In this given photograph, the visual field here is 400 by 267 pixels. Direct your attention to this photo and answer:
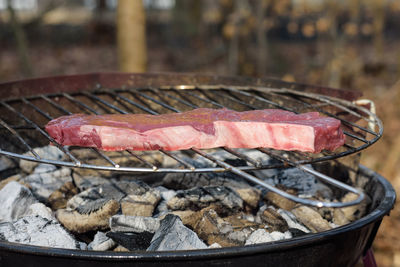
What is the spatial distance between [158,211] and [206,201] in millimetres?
248

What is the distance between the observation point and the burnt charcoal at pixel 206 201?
222 cm

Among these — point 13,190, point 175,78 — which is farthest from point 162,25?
point 13,190

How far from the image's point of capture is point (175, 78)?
10.2ft

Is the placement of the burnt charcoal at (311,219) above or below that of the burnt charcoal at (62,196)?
above

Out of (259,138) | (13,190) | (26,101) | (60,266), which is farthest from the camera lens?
(26,101)

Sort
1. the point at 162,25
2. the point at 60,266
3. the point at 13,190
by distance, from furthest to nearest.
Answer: the point at 162,25 < the point at 13,190 < the point at 60,266

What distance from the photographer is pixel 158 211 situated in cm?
224

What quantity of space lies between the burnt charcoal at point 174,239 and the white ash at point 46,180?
88 cm

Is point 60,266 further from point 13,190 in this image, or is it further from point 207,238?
point 13,190

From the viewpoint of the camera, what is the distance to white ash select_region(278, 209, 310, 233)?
2166 millimetres

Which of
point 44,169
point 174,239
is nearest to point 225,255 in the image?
point 174,239

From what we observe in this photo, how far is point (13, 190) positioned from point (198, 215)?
3.18 feet

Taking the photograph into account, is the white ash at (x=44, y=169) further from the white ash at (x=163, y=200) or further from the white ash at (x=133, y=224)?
the white ash at (x=133, y=224)

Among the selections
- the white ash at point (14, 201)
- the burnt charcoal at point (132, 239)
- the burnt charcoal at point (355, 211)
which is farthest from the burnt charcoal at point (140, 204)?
the burnt charcoal at point (355, 211)
